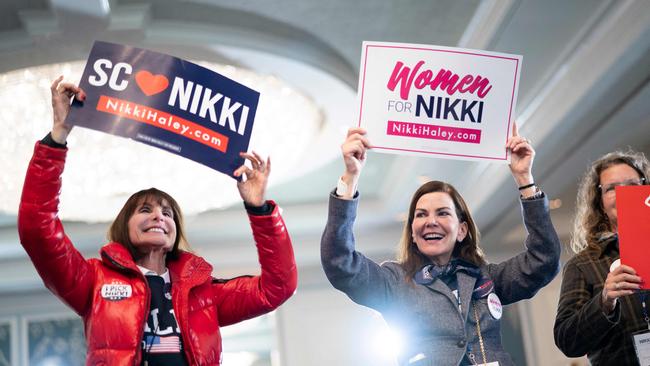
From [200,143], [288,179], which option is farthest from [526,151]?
[288,179]

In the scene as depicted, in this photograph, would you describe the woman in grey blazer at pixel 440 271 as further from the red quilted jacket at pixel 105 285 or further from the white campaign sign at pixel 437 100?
the red quilted jacket at pixel 105 285

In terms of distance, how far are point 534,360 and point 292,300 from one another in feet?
8.30

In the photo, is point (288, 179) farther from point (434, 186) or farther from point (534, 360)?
point (434, 186)

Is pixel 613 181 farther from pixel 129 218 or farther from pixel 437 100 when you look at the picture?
pixel 129 218

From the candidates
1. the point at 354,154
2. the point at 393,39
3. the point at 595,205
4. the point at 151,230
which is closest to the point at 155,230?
the point at 151,230

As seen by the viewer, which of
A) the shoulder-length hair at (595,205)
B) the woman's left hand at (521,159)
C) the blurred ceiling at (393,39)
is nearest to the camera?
the woman's left hand at (521,159)

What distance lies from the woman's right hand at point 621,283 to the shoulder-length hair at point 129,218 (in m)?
1.13

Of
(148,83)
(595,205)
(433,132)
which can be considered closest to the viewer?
(148,83)

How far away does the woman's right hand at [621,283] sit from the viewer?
2.20 m

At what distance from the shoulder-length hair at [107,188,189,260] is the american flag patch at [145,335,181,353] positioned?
286 mm

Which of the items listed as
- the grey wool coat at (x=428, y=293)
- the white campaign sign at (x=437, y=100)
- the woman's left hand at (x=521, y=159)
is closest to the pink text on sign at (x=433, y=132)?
the white campaign sign at (x=437, y=100)

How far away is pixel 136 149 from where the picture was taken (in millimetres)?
5531

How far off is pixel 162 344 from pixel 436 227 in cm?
79

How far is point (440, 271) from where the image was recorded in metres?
2.35
